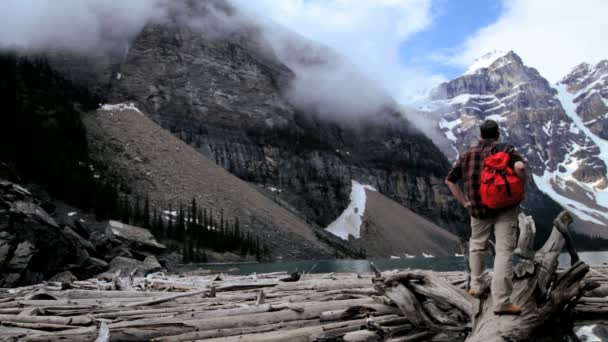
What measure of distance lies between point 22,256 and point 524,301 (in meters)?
21.9

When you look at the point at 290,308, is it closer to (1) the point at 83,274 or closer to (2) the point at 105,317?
(2) the point at 105,317

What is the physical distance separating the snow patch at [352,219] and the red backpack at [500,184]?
150 metres

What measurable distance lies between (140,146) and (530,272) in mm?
113344

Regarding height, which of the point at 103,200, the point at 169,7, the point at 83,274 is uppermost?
the point at 169,7

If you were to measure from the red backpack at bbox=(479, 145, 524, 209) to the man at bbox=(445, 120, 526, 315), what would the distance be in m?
0.08

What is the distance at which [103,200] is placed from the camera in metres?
79.0

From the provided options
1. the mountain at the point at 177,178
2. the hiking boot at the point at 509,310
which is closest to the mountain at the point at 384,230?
the mountain at the point at 177,178

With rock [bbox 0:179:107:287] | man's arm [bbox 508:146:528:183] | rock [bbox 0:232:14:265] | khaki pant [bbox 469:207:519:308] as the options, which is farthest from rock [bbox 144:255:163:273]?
man's arm [bbox 508:146:528:183]

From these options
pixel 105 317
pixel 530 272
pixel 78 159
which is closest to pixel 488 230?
pixel 530 272

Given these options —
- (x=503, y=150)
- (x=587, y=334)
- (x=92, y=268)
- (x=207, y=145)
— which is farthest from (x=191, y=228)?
(x=503, y=150)

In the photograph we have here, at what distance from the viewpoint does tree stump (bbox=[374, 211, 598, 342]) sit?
16.0 feet

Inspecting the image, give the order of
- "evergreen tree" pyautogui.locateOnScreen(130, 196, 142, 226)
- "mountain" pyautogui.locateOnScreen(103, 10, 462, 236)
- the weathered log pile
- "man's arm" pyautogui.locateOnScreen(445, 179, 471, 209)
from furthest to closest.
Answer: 1. "mountain" pyautogui.locateOnScreen(103, 10, 462, 236)
2. "evergreen tree" pyautogui.locateOnScreen(130, 196, 142, 226)
3. "man's arm" pyautogui.locateOnScreen(445, 179, 471, 209)
4. the weathered log pile

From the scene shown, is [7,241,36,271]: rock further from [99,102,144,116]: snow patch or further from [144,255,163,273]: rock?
[99,102,144,116]: snow patch

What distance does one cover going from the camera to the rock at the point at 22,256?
65.3 ft
